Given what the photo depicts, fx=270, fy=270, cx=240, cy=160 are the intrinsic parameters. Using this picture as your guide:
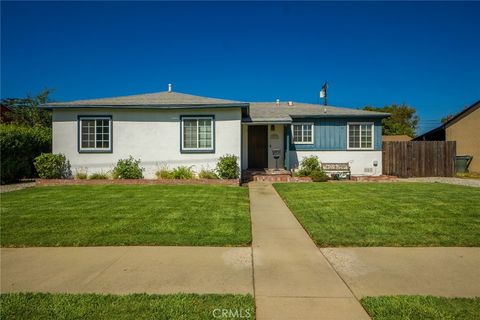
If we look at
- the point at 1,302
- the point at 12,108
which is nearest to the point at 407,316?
the point at 1,302

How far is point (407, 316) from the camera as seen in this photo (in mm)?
2596

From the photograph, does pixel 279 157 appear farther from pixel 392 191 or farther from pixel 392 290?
pixel 392 290

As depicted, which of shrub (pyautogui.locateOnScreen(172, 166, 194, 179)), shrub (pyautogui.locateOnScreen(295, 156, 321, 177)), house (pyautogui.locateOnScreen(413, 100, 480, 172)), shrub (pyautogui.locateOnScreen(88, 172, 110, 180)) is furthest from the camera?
house (pyautogui.locateOnScreen(413, 100, 480, 172))

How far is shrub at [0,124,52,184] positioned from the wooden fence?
18885 mm

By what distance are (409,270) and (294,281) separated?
1.66 meters

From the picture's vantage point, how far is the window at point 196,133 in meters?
13.0

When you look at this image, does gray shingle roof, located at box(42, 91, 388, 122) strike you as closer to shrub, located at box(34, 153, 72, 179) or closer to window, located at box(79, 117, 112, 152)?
window, located at box(79, 117, 112, 152)

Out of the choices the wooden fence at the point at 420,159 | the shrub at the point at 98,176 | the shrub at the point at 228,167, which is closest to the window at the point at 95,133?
the shrub at the point at 98,176

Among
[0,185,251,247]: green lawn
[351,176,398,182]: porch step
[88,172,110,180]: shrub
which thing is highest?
[88,172,110,180]: shrub

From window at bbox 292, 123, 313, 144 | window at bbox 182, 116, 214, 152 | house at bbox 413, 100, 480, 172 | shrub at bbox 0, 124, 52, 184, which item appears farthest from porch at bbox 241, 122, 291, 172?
house at bbox 413, 100, 480, 172

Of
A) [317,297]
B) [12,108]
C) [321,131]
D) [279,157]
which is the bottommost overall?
[317,297]

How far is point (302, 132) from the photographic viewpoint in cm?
1598

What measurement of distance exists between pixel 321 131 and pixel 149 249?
13.3m

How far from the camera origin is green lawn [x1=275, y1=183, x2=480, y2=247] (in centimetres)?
486
